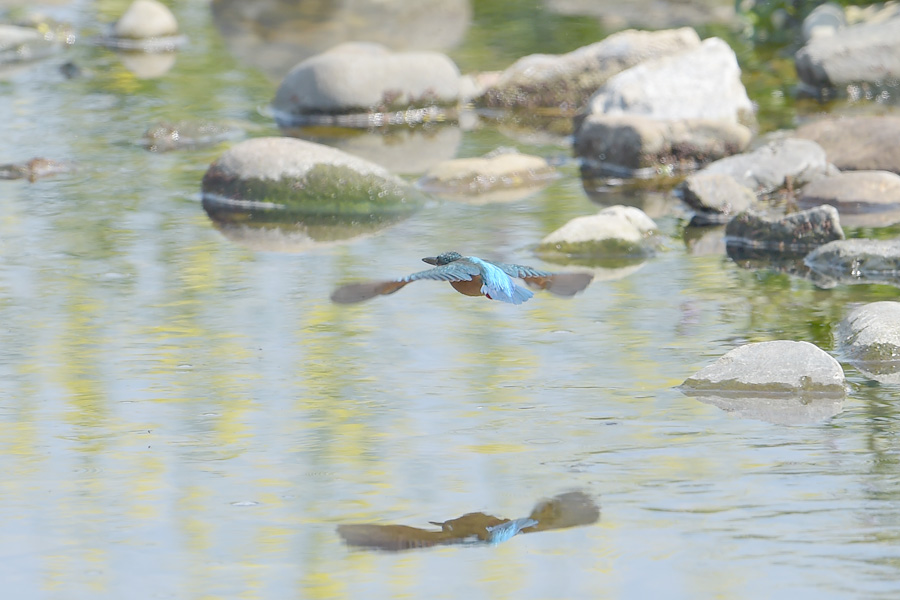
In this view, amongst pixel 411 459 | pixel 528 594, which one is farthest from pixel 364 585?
pixel 411 459

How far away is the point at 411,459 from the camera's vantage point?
5672 mm

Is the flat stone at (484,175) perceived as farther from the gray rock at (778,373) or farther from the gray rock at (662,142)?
the gray rock at (778,373)

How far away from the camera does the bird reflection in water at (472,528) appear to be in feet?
16.2

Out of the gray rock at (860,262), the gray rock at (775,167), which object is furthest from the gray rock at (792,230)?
the gray rock at (775,167)

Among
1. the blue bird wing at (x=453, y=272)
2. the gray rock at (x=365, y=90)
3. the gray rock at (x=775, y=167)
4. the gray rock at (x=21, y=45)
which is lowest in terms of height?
the gray rock at (x=775, y=167)

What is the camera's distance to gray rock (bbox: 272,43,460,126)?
1268cm

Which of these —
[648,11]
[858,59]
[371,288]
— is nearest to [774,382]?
[371,288]

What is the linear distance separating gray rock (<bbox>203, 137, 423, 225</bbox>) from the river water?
295 mm

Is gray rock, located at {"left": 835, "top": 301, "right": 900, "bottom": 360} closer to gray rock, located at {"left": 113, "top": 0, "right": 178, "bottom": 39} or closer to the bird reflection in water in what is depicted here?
the bird reflection in water

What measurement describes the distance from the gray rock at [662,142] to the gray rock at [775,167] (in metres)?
0.60

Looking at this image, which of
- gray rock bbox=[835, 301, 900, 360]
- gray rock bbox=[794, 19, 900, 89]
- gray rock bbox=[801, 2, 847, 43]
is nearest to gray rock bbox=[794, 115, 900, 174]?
gray rock bbox=[794, 19, 900, 89]

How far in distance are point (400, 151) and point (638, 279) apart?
154 inches

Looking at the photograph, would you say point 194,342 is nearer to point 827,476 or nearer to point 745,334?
point 745,334

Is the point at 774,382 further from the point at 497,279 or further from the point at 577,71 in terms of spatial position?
the point at 577,71
